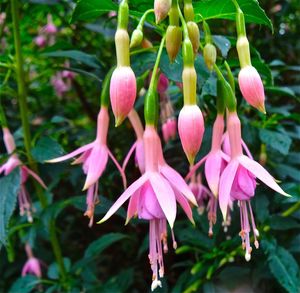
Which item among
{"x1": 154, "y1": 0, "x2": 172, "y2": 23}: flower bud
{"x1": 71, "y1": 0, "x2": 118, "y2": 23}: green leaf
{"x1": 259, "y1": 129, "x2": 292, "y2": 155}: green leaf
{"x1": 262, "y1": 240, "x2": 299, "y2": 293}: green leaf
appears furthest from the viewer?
{"x1": 259, "y1": 129, "x2": 292, "y2": 155}: green leaf

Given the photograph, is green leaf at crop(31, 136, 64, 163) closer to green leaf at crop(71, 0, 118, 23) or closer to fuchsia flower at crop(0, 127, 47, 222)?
fuchsia flower at crop(0, 127, 47, 222)

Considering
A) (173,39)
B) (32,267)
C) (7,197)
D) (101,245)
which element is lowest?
(32,267)

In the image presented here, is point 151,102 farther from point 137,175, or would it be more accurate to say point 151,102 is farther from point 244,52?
point 137,175

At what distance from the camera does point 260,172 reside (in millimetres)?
619

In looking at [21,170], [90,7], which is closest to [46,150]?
[21,170]

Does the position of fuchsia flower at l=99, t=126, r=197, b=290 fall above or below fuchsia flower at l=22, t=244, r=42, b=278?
above

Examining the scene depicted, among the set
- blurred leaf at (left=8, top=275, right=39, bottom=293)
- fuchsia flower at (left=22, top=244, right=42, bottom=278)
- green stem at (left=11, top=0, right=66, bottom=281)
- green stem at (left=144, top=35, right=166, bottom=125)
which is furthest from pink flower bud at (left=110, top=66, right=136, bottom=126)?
fuchsia flower at (left=22, top=244, right=42, bottom=278)

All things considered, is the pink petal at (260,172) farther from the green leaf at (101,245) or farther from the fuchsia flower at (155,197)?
the green leaf at (101,245)

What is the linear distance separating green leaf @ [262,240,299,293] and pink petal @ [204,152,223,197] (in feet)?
0.86

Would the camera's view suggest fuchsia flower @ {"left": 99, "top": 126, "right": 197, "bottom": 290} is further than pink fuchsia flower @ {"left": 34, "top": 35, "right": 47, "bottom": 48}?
No

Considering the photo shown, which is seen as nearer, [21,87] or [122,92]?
[122,92]

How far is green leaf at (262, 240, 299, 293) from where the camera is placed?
2.65 ft

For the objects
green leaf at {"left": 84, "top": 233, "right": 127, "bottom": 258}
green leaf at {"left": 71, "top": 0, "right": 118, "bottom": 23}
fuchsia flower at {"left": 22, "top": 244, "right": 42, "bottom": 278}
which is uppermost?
Answer: green leaf at {"left": 71, "top": 0, "right": 118, "bottom": 23}

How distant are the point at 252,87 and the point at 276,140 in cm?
35
